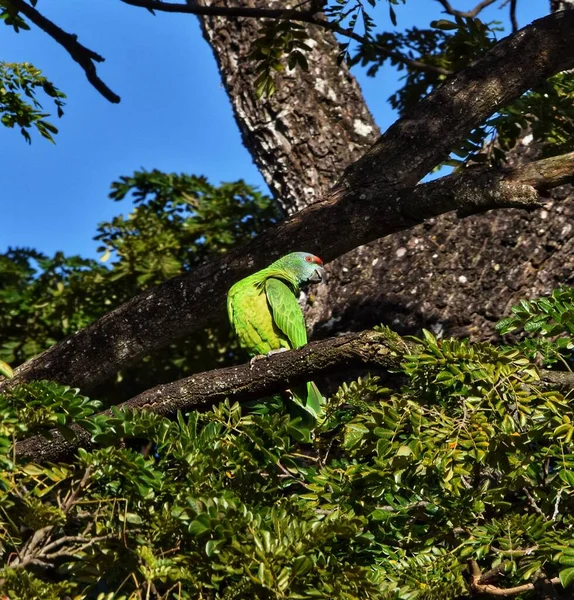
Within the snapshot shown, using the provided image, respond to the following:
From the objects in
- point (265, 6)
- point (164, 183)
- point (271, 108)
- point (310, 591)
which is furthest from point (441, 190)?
point (164, 183)

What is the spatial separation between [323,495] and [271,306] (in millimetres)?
1904

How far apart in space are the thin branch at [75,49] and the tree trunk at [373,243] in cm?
120

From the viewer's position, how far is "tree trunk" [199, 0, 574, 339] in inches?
210

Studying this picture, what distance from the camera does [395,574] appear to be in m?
2.66

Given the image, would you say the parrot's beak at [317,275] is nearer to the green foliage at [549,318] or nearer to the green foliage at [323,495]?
the green foliage at [549,318]

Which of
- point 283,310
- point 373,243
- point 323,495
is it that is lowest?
point 323,495

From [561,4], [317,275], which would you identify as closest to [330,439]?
[317,275]

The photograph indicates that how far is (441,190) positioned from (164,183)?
150 inches

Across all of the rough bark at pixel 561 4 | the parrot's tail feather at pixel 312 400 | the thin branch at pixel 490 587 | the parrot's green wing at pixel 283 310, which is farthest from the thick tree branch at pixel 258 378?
the rough bark at pixel 561 4

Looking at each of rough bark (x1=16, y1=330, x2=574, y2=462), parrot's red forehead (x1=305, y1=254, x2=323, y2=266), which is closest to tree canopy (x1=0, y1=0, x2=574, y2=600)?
rough bark (x1=16, y1=330, x2=574, y2=462)

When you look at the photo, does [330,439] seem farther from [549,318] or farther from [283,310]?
[283,310]

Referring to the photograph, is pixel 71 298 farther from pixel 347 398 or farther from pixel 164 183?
pixel 347 398

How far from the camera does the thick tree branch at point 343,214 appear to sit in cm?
436

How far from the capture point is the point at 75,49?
5.35 m
